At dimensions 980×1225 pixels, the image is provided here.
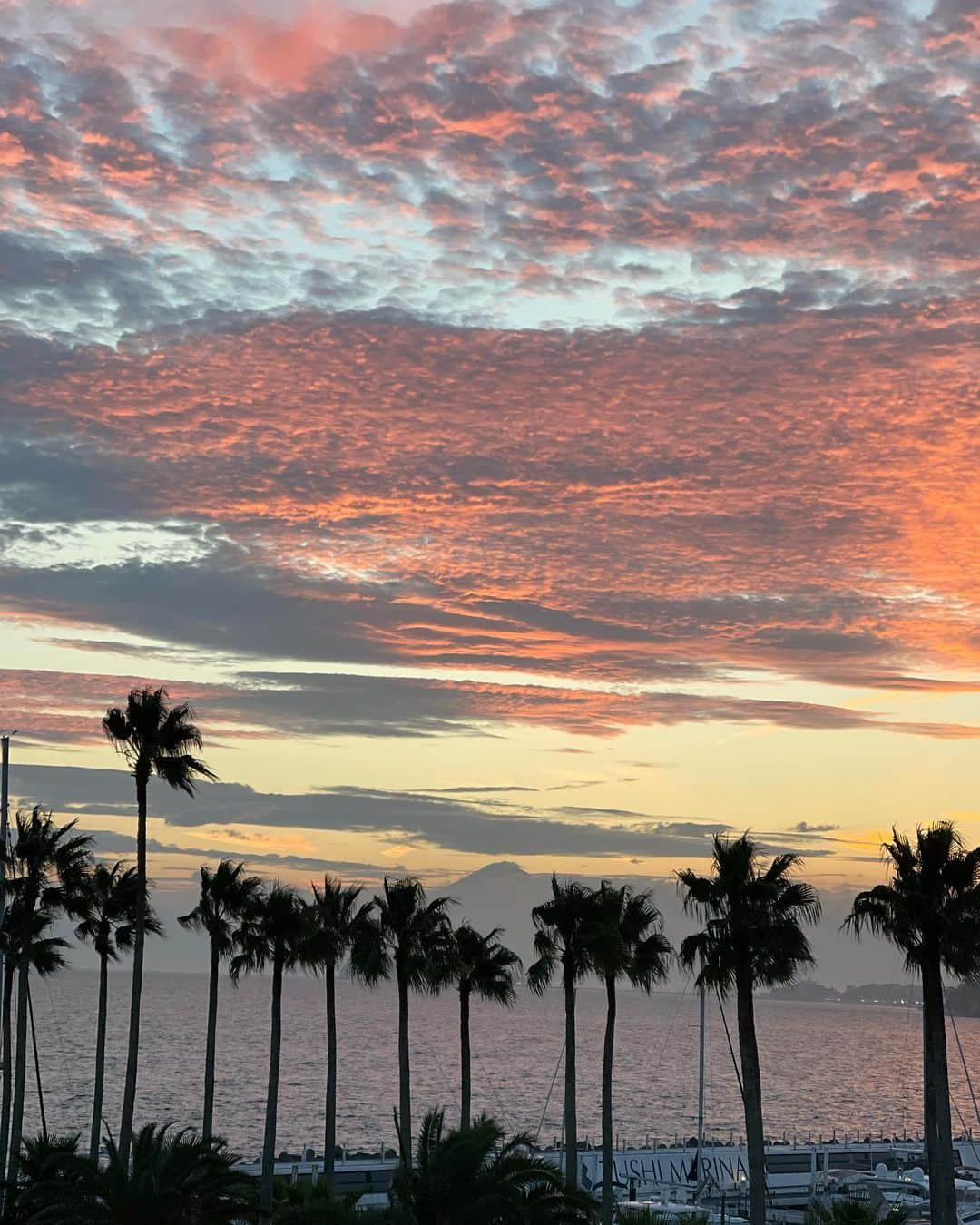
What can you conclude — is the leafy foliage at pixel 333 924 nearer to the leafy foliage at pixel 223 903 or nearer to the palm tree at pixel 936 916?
the leafy foliage at pixel 223 903

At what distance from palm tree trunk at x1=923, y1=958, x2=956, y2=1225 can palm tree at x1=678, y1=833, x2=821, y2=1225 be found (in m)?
3.84

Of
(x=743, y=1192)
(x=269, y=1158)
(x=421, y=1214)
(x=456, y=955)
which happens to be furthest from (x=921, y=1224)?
(x=421, y=1214)

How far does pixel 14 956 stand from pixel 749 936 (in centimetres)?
3784

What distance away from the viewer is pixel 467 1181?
33.8m

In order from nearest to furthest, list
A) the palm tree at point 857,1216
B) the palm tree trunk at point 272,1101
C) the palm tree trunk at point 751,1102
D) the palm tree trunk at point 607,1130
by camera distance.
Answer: the palm tree at point 857,1216 < the palm tree trunk at point 751,1102 < the palm tree trunk at point 272,1101 < the palm tree trunk at point 607,1130

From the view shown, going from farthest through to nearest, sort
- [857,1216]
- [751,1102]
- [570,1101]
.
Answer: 1. [570,1101]
2. [751,1102]
3. [857,1216]

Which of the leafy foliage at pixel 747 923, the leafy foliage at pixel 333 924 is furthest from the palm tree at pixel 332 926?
the leafy foliage at pixel 747 923

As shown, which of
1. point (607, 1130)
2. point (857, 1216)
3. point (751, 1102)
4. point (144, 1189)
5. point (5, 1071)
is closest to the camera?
point (144, 1189)

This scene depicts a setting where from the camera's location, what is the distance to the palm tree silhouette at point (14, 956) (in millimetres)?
61312

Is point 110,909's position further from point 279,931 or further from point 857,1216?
point 857,1216

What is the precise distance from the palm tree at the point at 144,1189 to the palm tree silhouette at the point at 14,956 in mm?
20961

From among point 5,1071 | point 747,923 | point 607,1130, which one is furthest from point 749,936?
point 5,1071

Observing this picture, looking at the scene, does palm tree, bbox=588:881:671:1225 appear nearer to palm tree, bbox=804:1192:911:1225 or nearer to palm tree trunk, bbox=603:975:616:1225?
palm tree trunk, bbox=603:975:616:1225

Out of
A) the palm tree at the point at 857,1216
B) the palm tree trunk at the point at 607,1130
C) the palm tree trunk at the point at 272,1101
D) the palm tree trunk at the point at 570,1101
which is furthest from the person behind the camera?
the palm tree trunk at the point at 607,1130
